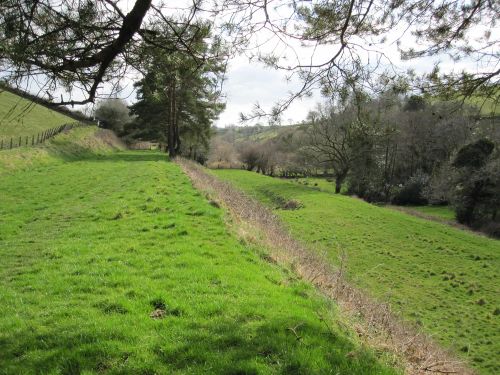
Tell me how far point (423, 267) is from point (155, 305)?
51.3ft

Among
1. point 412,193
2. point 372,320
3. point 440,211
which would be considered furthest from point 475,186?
point 372,320

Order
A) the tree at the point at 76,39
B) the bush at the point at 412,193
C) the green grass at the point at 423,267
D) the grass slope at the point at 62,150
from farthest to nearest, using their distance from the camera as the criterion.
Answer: the bush at the point at 412,193 < the grass slope at the point at 62,150 < the green grass at the point at 423,267 < the tree at the point at 76,39

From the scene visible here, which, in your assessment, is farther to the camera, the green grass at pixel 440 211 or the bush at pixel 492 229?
the green grass at pixel 440 211

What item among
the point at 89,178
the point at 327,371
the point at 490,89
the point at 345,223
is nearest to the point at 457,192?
the point at 345,223

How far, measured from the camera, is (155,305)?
6.62m

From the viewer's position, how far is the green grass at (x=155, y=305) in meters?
4.93

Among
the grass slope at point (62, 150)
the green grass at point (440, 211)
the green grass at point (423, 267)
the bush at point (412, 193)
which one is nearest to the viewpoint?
the green grass at point (423, 267)

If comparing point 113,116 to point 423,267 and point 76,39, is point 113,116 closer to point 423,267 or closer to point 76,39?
point 423,267

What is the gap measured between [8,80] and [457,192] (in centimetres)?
4002

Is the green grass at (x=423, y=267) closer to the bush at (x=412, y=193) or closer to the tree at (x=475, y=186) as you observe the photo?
the tree at (x=475, y=186)

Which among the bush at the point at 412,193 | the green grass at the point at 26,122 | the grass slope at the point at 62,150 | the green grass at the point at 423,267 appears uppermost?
the green grass at the point at 26,122

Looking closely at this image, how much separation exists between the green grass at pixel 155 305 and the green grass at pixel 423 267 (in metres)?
2.94

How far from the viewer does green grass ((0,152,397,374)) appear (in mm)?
4930

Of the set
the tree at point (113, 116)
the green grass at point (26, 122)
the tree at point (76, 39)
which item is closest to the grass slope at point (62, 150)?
the green grass at point (26, 122)
